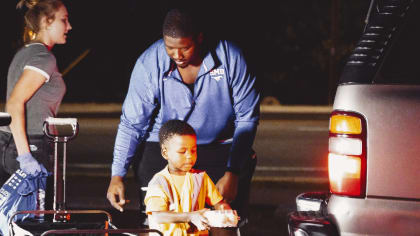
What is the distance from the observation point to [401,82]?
133 inches

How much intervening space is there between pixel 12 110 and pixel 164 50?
95cm

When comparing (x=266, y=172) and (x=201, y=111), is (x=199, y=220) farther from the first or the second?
(x=266, y=172)

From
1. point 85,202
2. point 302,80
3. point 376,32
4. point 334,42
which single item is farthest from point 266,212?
point 302,80

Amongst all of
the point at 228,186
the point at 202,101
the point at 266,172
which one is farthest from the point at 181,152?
the point at 266,172

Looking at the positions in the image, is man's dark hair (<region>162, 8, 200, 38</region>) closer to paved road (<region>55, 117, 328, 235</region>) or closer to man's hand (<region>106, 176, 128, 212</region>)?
man's hand (<region>106, 176, 128, 212</region>)

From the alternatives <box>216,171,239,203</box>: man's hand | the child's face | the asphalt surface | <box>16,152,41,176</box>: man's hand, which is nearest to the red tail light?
<box>216,171,239,203</box>: man's hand

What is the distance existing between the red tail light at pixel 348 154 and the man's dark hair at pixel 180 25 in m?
0.83

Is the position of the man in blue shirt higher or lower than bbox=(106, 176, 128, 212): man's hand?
higher

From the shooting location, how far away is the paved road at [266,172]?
766 centimetres

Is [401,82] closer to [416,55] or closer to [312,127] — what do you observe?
[416,55]

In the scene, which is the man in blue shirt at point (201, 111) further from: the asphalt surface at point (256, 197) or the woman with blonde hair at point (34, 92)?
the asphalt surface at point (256, 197)

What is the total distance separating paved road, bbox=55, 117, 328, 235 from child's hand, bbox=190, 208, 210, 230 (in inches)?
141

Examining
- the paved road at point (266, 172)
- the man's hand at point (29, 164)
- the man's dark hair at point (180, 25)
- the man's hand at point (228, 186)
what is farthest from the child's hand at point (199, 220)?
the paved road at point (266, 172)

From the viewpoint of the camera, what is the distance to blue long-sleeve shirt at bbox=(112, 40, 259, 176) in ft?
13.2
